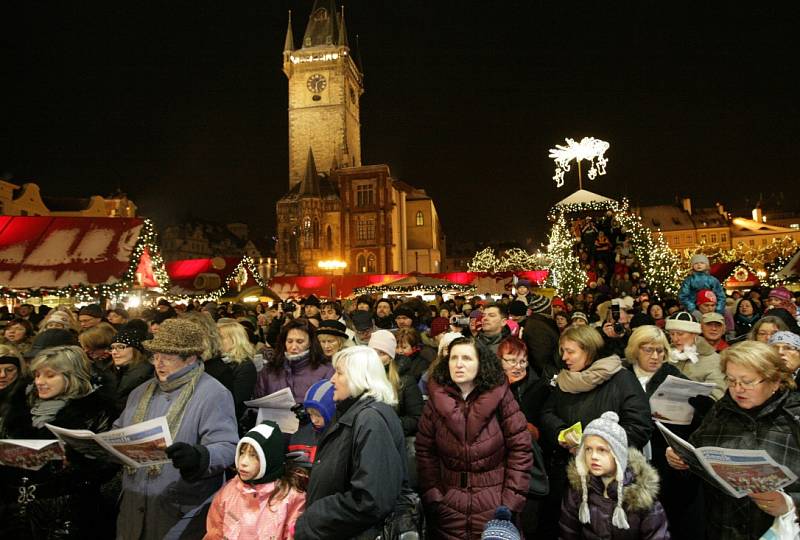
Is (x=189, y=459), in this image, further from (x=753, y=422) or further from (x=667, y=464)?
(x=667, y=464)

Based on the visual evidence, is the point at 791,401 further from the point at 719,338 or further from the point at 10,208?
the point at 10,208

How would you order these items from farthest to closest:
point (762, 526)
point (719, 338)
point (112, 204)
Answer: point (112, 204) < point (719, 338) < point (762, 526)

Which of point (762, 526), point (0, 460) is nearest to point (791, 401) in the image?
point (762, 526)

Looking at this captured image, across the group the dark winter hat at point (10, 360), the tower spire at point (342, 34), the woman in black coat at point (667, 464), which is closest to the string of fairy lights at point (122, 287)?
the dark winter hat at point (10, 360)

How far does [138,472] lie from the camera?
365 cm

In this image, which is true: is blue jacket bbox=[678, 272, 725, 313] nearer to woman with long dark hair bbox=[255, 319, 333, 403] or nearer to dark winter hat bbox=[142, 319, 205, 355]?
woman with long dark hair bbox=[255, 319, 333, 403]

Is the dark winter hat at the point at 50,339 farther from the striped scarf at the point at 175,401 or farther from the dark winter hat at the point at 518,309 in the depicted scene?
the dark winter hat at the point at 518,309

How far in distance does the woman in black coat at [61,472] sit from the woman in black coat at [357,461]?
2027 mm

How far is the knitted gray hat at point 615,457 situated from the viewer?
337cm

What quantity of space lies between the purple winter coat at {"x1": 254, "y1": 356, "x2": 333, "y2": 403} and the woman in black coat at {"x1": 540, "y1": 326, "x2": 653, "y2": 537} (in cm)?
205

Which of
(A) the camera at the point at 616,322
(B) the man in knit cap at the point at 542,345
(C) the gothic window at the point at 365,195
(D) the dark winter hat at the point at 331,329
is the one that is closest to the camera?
(D) the dark winter hat at the point at 331,329

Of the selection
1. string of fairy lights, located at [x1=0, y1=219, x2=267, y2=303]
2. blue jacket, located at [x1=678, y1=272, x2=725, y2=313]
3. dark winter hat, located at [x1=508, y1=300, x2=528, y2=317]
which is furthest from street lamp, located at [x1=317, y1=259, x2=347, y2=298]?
dark winter hat, located at [x1=508, y1=300, x2=528, y2=317]

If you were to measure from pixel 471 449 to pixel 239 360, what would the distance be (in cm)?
302

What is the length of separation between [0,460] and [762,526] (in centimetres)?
490
